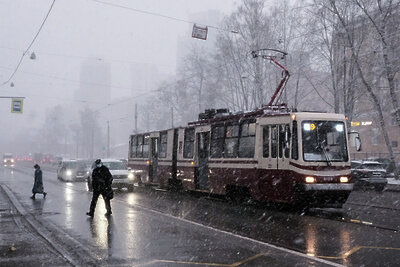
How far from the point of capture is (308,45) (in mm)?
37375

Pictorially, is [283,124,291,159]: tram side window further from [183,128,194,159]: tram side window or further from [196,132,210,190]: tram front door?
[183,128,194,159]: tram side window

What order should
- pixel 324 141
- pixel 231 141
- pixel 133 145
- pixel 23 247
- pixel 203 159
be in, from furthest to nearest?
pixel 133 145
pixel 203 159
pixel 231 141
pixel 324 141
pixel 23 247

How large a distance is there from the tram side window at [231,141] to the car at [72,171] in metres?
21.2

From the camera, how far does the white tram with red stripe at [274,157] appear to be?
1473cm

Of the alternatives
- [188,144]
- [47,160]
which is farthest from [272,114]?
[47,160]

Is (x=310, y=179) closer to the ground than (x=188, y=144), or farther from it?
closer to the ground

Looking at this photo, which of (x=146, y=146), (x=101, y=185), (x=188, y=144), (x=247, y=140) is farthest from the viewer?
(x=146, y=146)

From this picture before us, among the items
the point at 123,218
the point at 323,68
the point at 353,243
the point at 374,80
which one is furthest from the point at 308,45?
the point at 353,243

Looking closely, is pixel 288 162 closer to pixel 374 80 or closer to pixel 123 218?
pixel 123 218

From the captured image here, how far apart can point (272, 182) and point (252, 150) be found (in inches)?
66.0

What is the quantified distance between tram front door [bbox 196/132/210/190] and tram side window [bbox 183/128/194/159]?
68 centimetres

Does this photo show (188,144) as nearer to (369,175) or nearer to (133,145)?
(133,145)

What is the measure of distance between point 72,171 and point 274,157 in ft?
81.4

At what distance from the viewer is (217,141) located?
64.6ft
